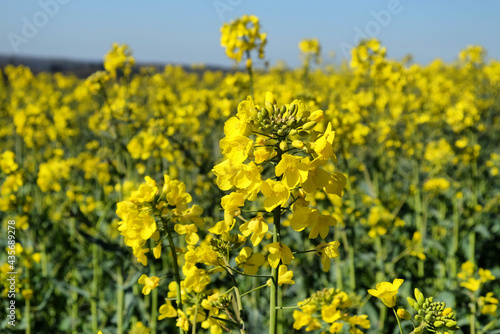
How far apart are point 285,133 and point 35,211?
12.1ft

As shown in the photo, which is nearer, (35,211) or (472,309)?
(472,309)

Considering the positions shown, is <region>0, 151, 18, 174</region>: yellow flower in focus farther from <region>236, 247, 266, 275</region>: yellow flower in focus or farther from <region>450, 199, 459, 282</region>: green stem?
<region>450, 199, 459, 282</region>: green stem

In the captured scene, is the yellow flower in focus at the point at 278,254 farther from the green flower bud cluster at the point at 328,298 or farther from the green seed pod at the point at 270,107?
the green flower bud cluster at the point at 328,298

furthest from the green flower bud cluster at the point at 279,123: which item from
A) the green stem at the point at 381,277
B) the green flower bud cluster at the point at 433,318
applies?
the green stem at the point at 381,277

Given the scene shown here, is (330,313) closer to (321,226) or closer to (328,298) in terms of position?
(328,298)

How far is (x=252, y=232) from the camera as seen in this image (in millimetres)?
1335

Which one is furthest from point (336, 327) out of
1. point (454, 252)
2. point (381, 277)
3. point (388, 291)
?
point (454, 252)

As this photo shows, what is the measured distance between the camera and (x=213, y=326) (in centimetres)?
152

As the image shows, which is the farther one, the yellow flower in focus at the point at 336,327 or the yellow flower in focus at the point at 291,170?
the yellow flower in focus at the point at 336,327

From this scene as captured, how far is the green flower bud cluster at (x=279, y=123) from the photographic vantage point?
131cm

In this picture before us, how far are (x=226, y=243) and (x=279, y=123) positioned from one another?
0.47m

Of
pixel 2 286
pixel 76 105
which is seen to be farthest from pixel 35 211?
pixel 76 105

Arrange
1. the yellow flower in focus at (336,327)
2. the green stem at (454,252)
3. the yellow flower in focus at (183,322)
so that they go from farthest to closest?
1. the green stem at (454,252)
2. the yellow flower in focus at (336,327)
3. the yellow flower in focus at (183,322)

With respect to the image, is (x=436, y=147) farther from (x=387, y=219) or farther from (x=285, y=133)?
(x=285, y=133)
